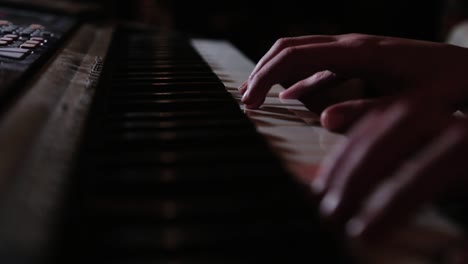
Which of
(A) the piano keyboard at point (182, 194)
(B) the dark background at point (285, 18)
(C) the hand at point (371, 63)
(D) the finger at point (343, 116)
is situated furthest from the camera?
(B) the dark background at point (285, 18)

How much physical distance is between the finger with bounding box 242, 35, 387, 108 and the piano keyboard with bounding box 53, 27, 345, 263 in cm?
13

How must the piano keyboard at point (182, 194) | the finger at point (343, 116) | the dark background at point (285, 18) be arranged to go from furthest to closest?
the dark background at point (285, 18) < the finger at point (343, 116) < the piano keyboard at point (182, 194)

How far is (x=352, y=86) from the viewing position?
2.84 meters

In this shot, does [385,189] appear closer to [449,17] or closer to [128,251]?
[128,251]

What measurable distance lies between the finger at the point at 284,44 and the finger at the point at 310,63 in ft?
0.13

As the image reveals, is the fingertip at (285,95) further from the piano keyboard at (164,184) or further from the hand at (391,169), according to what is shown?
the hand at (391,169)

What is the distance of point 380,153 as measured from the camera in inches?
16.0

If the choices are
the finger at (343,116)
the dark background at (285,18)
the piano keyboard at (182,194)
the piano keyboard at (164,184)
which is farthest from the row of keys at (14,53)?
the dark background at (285,18)

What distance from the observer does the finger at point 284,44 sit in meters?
0.87

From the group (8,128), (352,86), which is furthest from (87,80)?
(352,86)

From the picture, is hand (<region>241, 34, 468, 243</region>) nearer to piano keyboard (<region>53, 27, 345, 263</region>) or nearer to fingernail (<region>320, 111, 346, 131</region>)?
piano keyboard (<region>53, 27, 345, 263</region>)

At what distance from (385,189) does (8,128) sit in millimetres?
405

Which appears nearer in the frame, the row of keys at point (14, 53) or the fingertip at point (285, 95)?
the row of keys at point (14, 53)

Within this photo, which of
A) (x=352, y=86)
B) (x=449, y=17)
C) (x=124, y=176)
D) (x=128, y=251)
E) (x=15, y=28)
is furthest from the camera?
(x=449, y=17)
